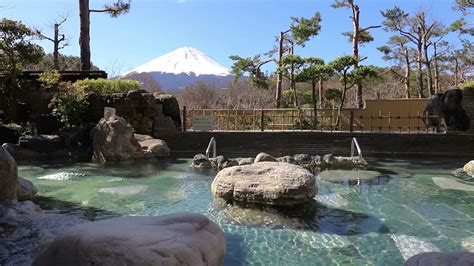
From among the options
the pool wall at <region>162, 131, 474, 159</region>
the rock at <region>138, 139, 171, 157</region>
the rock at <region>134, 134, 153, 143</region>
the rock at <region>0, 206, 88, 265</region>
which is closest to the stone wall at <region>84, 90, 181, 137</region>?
the pool wall at <region>162, 131, 474, 159</region>

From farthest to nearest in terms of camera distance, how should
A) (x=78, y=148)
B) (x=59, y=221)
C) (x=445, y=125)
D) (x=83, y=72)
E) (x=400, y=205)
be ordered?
(x=83, y=72) < (x=445, y=125) < (x=78, y=148) < (x=400, y=205) < (x=59, y=221)

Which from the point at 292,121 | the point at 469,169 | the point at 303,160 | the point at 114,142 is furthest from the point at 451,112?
the point at 114,142

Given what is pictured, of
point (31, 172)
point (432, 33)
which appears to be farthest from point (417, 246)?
point (432, 33)

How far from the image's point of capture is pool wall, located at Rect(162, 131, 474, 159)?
14.1 meters

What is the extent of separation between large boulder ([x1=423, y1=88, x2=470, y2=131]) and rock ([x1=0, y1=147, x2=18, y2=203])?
46.0 ft

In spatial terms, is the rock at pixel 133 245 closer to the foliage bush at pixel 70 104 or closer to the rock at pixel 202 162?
the rock at pixel 202 162

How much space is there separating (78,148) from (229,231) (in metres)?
9.31

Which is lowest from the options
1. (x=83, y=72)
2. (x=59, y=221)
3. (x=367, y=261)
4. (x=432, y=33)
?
(x=367, y=261)

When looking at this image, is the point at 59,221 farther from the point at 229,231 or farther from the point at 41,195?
the point at 41,195

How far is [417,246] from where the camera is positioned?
197 inches

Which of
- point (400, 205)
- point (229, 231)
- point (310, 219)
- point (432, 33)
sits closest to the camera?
Answer: point (229, 231)

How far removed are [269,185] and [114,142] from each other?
23.3 feet

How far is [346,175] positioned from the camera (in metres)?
9.80

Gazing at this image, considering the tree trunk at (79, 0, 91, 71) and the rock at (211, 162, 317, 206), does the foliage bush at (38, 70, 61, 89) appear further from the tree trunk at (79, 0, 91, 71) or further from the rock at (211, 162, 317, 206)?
the rock at (211, 162, 317, 206)
